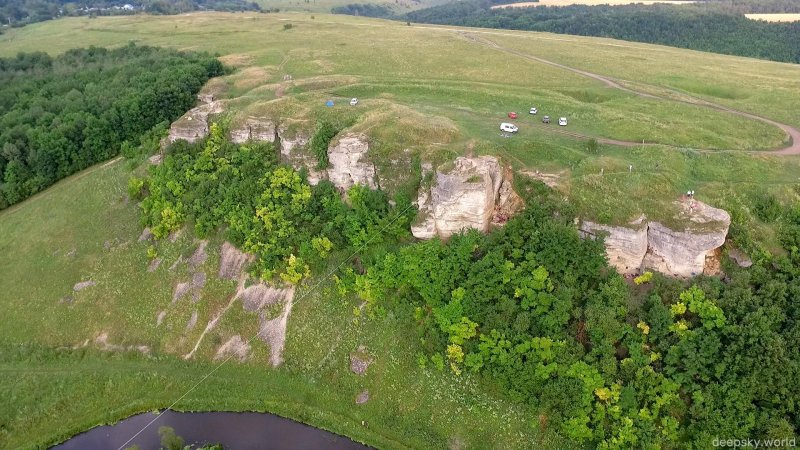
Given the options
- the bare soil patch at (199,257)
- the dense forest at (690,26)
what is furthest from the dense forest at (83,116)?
the dense forest at (690,26)

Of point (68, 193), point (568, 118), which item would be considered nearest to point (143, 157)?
point (68, 193)

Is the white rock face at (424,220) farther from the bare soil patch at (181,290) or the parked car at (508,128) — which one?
the bare soil patch at (181,290)

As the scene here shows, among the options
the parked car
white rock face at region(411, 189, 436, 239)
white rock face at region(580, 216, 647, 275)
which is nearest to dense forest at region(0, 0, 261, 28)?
the parked car

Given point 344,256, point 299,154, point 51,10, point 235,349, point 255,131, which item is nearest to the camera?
point 235,349

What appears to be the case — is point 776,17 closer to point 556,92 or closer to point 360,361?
point 556,92

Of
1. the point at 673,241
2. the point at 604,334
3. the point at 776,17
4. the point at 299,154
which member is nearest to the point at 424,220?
the point at 299,154
